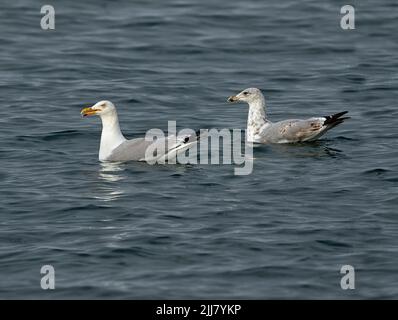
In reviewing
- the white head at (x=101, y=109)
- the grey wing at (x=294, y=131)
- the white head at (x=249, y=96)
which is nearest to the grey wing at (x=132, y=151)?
the white head at (x=101, y=109)

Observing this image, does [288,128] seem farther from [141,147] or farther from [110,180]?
[110,180]

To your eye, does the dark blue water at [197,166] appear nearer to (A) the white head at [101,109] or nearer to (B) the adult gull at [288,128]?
(B) the adult gull at [288,128]

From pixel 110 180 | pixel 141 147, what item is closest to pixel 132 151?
pixel 141 147

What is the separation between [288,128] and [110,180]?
3.72 m

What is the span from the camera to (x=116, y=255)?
1347 centimetres

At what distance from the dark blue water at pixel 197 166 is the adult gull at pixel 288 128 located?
280 mm

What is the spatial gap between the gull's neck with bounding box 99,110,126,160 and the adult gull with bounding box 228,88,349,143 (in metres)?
2.69

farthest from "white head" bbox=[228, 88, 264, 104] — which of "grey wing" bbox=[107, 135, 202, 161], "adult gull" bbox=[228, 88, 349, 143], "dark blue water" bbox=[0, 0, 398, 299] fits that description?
"grey wing" bbox=[107, 135, 202, 161]

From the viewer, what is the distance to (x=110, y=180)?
16688mm

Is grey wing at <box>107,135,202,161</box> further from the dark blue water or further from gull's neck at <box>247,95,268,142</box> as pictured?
gull's neck at <box>247,95,268,142</box>

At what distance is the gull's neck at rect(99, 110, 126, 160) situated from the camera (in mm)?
17750

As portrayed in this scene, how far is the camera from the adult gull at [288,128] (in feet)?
61.7
